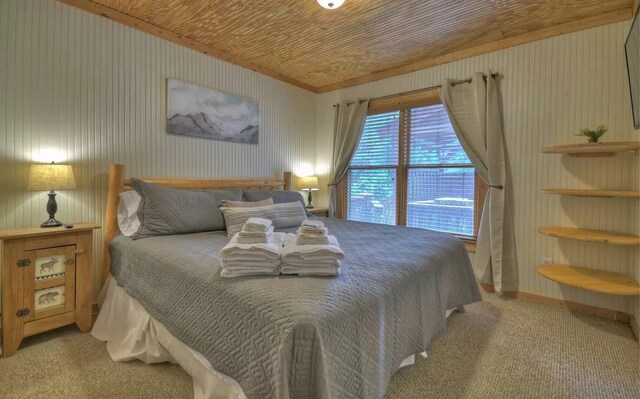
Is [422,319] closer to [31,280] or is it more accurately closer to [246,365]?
[246,365]

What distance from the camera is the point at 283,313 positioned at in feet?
3.60

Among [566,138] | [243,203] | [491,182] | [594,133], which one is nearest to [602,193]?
[594,133]

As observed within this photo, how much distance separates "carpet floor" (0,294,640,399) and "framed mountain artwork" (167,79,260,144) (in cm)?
200

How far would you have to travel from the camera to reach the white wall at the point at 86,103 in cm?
217

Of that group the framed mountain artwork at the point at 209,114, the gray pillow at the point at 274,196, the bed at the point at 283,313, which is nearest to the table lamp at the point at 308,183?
the gray pillow at the point at 274,196

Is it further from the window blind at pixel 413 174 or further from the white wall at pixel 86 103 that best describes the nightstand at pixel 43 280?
the window blind at pixel 413 174

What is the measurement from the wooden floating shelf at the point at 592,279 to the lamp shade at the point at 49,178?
3847mm

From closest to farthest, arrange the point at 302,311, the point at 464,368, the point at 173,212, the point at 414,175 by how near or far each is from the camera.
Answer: the point at 302,311, the point at 464,368, the point at 173,212, the point at 414,175

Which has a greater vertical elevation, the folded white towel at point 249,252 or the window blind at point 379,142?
the window blind at point 379,142

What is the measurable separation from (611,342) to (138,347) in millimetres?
3256

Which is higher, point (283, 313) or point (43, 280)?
point (283, 313)

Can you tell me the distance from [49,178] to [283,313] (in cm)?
210

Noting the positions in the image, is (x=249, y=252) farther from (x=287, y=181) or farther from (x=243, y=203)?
(x=287, y=181)

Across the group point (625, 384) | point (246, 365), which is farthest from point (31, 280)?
point (625, 384)
